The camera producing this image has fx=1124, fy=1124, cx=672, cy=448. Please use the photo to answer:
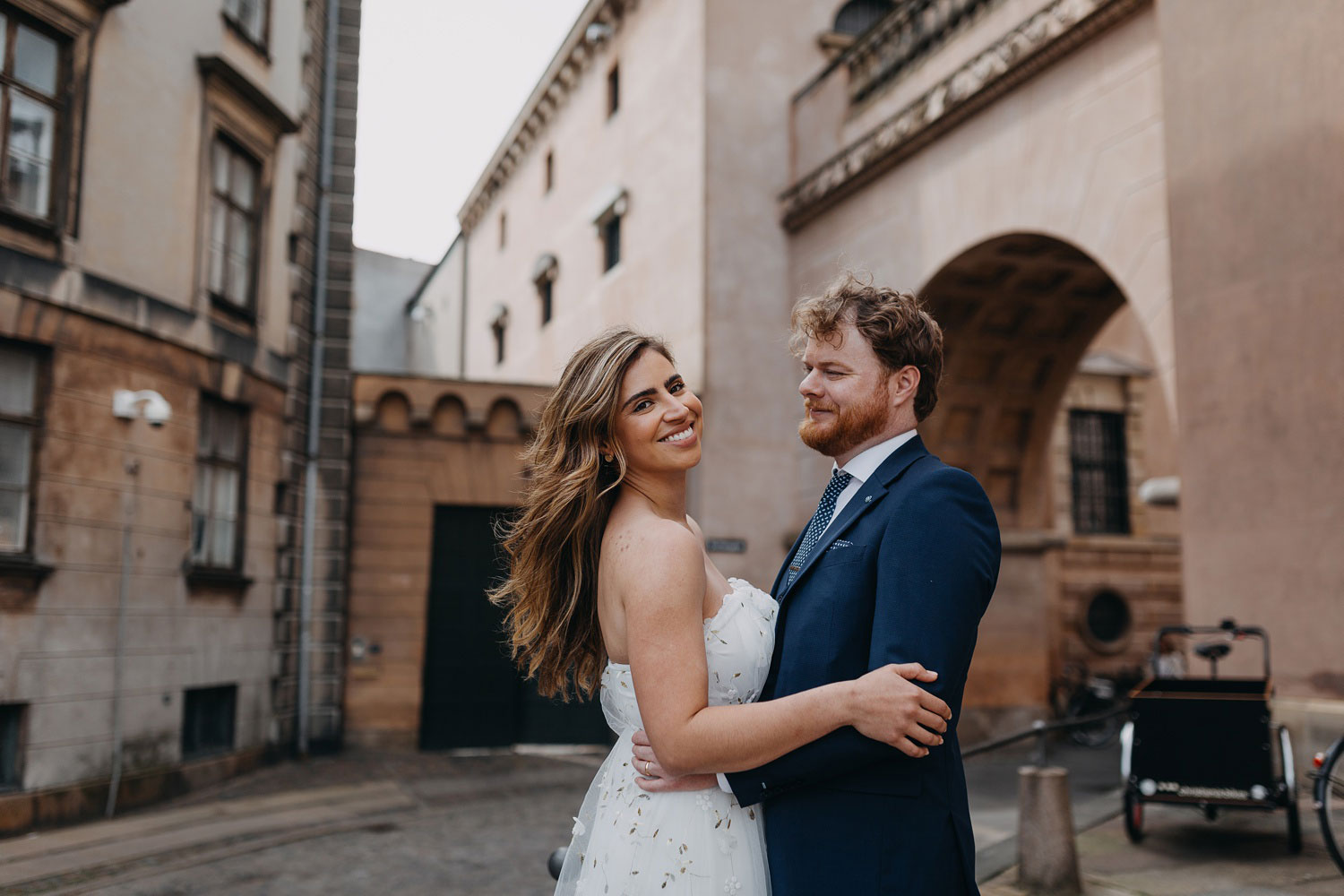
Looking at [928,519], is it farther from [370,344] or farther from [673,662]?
[370,344]

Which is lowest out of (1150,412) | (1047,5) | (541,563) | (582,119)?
(541,563)

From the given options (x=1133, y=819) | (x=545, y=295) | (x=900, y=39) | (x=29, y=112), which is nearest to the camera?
(x=1133, y=819)

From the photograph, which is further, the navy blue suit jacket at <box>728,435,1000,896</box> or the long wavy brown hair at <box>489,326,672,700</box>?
the long wavy brown hair at <box>489,326,672,700</box>

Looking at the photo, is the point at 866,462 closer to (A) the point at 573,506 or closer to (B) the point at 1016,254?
(A) the point at 573,506

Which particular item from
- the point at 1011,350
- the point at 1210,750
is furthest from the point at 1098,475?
the point at 1210,750

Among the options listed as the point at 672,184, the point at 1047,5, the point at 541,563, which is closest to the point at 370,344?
the point at 672,184

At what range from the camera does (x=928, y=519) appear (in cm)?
227

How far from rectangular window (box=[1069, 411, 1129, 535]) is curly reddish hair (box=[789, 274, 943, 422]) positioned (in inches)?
870

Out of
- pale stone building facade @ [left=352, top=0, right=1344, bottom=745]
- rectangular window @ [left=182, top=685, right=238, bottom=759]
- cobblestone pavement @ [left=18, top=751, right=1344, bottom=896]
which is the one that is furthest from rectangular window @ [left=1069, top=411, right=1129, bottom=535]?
rectangular window @ [left=182, top=685, right=238, bottom=759]

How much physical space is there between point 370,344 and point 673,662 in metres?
36.3

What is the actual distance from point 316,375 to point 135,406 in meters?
4.35

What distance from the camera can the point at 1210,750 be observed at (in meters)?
7.14

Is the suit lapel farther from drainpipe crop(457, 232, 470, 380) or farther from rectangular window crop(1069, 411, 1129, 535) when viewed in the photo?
drainpipe crop(457, 232, 470, 380)

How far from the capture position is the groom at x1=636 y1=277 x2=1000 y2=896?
2.22 metres
